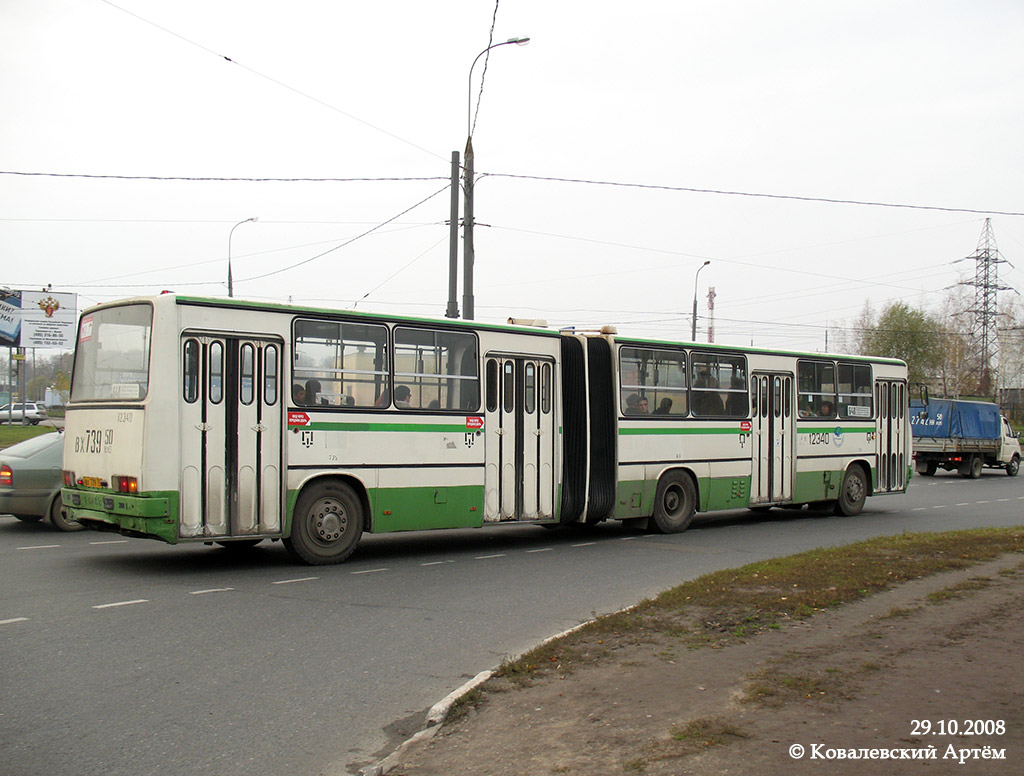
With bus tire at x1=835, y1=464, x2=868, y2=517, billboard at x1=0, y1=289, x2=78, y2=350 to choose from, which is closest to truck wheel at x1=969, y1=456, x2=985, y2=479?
bus tire at x1=835, y1=464, x2=868, y2=517

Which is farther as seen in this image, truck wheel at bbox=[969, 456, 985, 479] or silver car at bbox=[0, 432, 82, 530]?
truck wheel at bbox=[969, 456, 985, 479]

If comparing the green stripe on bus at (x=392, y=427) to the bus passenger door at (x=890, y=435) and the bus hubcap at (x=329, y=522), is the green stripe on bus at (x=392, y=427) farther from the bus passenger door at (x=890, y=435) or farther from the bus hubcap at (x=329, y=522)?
the bus passenger door at (x=890, y=435)

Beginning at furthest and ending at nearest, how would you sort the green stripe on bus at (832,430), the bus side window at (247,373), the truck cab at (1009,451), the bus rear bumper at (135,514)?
the truck cab at (1009,451) < the green stripe on bus at (832,430) < the bus side window at (247,373) < the bus rear bumper at (135,514)

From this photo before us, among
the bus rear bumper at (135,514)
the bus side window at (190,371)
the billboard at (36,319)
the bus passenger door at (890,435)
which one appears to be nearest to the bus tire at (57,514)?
the bus rear bumper at (135,514)

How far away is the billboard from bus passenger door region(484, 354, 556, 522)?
137ft

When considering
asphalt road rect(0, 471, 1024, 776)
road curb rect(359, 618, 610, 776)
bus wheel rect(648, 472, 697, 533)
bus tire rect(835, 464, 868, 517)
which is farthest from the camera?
bus tire rect(835, 464, 868, 517)

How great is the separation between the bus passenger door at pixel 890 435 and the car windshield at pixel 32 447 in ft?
50.2

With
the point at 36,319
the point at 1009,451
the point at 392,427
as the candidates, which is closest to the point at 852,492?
the point at 392,427

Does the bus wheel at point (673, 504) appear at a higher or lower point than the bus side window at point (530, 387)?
lower

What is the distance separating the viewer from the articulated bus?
10758mm

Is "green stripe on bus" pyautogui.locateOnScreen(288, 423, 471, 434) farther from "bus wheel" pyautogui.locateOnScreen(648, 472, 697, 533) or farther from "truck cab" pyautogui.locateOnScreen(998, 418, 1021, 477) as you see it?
"truck cab" pyautogui.locateOnScreen(998, 418, 1021, 477)

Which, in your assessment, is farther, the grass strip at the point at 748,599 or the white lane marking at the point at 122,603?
the white lane marking at the point at 122,603

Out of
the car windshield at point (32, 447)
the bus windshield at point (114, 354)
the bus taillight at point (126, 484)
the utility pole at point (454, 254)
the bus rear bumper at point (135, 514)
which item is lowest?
the bus rear bumper at point (135, 514)

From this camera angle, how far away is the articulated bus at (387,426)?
10758 mm
